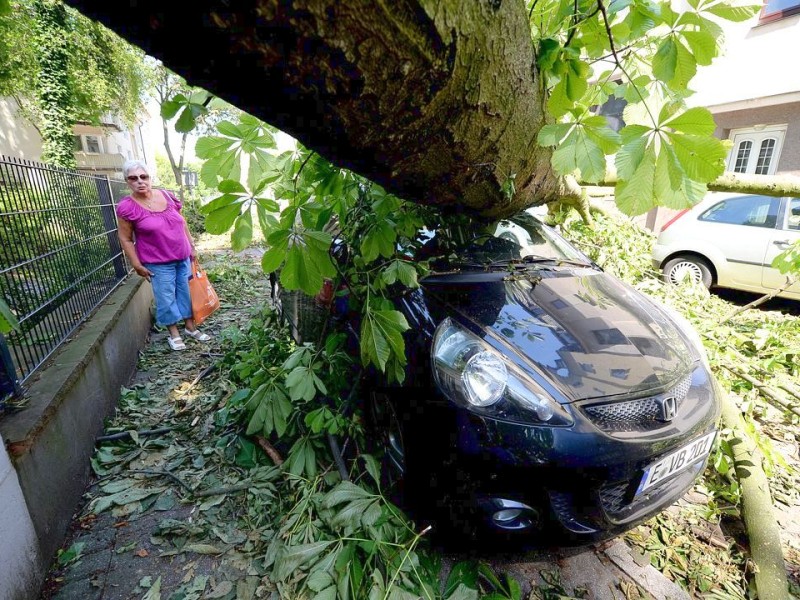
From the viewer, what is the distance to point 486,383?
160cm

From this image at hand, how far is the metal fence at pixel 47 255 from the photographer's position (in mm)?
2135

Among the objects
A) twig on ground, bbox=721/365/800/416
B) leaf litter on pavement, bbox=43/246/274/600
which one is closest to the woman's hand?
leaf litter on pavement, bbox=43/246/274/600

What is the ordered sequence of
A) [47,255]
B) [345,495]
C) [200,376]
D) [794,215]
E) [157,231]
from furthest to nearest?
[794,215], [157,231], [200,376], [47,255], [345,495]

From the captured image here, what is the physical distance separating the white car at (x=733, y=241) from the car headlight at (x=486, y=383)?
4703 millimetres

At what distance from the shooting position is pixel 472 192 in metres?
1.36

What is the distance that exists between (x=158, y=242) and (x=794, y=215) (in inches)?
277

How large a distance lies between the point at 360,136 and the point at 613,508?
5.46 feet

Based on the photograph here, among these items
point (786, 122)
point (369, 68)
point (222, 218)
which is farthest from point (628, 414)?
point (786, 122)

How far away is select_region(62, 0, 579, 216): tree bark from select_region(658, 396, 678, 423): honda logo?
→ 1315 millimetres

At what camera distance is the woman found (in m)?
3.44

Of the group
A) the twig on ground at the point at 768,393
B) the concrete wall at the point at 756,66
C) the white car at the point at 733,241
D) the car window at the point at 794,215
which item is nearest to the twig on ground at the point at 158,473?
the twig on ground at the point at 768,393

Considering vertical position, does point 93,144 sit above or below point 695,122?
above

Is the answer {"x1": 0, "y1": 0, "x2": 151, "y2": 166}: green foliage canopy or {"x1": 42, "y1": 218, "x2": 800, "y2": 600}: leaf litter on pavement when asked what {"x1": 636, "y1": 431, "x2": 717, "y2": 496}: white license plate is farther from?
{"x1": 0, "y1": 0, "x2": 151, "y2": 166}: green foliage canopy

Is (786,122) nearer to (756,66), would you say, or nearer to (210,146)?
(756,66)
